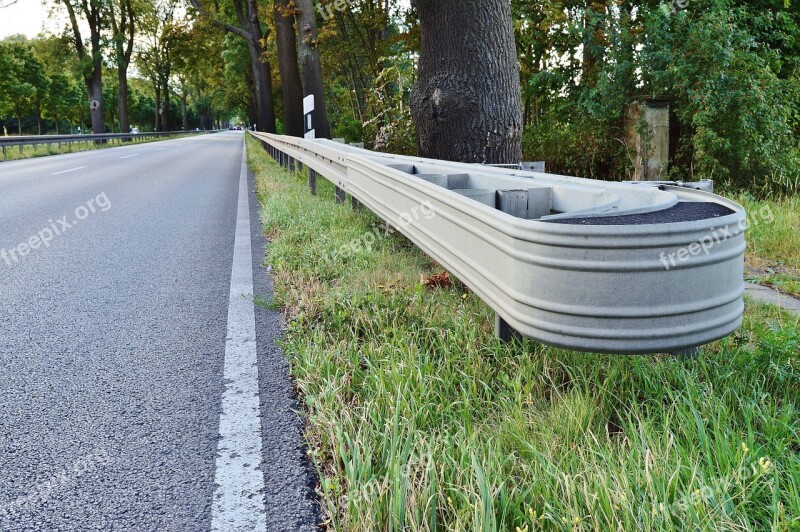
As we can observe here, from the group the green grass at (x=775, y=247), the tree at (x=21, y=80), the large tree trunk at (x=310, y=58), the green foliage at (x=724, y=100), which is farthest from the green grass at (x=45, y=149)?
the tree at (x=21, y=80)

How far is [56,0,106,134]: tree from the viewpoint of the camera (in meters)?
39.3

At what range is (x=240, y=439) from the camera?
2457 millimetres

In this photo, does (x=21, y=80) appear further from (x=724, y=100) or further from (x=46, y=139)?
(x=724, y=100)

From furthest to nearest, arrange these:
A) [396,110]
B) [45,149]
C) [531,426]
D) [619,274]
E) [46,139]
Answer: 1. [45,149]
2. [46,139]
3. [396,110]
4. [531,426]
5. [619,274]

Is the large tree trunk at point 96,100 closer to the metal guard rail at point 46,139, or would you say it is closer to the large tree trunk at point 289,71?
the metal guard rail at point 46,139

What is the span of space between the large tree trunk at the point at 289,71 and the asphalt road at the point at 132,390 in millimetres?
12704

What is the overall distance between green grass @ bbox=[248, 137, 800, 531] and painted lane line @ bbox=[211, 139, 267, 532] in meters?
0.20

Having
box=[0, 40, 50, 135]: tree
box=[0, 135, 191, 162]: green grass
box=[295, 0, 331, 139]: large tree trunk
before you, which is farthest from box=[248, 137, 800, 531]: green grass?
box=[0, 40, 50, 135]: tree

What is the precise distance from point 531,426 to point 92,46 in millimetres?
44162

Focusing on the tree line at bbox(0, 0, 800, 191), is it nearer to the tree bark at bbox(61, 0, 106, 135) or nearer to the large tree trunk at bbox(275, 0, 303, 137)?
the large tree trunk at bbox(275, 0, 303, 137)

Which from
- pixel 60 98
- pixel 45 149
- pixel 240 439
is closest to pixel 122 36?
pixel 45 149

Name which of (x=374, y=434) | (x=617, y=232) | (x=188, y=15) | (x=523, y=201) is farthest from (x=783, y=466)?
(x=188, y=15)

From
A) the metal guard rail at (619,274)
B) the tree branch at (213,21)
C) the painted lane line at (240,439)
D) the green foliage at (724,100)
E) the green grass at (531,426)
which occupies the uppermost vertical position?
the tree branch at (213,21)

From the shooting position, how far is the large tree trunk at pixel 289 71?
18328mm
